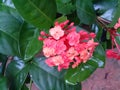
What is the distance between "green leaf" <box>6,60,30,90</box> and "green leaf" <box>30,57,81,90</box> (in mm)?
28

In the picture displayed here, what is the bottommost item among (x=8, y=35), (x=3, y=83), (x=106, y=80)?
(x=106, y=80)

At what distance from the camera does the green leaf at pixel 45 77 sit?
726mm

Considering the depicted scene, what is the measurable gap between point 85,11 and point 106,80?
2.38 ft

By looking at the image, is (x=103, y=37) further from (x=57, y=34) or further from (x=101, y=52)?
(x=57, y=34)

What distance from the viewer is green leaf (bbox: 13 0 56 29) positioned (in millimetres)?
534

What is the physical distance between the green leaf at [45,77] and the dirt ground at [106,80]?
0.65m

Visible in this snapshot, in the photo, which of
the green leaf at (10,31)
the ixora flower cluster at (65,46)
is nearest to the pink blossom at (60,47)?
the ixora flower cluster at (65,46)

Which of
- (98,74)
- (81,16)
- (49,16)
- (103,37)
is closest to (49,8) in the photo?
(49,16)

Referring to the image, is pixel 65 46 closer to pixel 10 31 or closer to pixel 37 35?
pixel 37 35

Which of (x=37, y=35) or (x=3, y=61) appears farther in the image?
(x=3, y=61)

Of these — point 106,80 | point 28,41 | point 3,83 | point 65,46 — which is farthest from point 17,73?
point 106,80

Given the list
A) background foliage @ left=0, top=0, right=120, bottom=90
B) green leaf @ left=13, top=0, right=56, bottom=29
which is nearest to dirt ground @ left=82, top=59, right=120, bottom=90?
background foliage @ left=0, top=0, right=120, bottom=90

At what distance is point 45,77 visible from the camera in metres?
0.73

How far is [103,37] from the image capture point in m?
0.83
